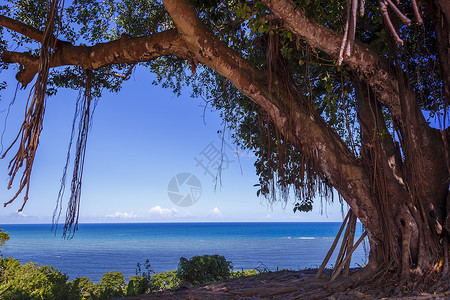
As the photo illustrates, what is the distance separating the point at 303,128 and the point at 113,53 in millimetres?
2148

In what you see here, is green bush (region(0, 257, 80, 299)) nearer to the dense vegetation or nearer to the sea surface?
the dense vegetation

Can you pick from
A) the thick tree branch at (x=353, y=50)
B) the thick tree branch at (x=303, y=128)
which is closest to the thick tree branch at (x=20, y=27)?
the thick tree branch at (x=303, y=128)

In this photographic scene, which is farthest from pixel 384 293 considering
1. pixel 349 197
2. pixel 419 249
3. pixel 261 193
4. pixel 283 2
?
pixel 283 2

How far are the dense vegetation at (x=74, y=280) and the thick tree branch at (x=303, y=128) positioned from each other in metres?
2.49

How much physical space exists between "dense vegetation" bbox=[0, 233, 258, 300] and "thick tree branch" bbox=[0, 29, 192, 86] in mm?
2391

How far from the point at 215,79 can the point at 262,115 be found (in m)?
2.49

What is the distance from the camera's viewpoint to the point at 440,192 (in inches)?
146

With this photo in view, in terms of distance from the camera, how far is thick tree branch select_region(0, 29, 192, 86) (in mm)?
3580

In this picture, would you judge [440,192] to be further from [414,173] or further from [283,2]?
[283,2]

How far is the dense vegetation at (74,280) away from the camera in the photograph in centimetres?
425

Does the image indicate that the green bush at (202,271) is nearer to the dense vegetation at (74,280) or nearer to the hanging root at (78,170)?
the dense vegetation at (74,280)

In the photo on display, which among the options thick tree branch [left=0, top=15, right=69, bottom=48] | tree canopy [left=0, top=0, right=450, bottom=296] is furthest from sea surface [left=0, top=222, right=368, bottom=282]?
thick tree branch [left=0, top=15, right=69, bottom=48]

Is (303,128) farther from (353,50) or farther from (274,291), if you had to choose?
(274,291)

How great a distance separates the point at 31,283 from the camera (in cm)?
476
